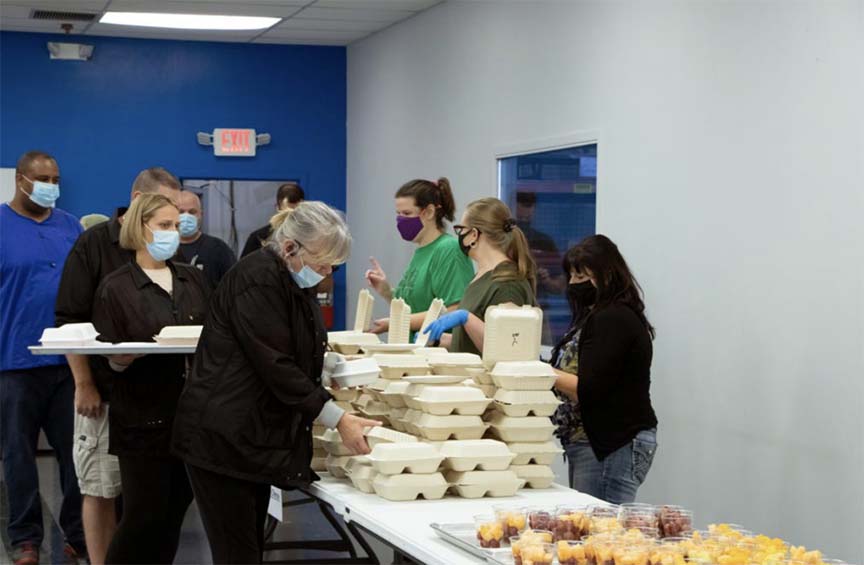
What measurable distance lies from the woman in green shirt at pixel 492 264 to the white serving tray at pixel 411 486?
1114mm

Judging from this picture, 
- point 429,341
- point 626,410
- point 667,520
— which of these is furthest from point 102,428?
point 667,520

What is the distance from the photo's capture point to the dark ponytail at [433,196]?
5.92 metres

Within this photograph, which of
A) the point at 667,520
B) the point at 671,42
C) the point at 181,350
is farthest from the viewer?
the point at 671,42

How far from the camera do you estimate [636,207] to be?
6039 mm

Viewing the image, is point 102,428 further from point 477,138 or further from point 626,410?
point 477,138

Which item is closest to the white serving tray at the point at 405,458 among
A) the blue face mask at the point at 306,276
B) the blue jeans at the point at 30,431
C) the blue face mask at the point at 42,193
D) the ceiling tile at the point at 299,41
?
the blue face mask at the point at 306,276

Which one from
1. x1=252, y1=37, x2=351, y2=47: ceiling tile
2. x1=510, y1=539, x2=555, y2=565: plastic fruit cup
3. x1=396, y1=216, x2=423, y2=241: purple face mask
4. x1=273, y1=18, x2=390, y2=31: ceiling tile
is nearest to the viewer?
x1=510, y1=539, x2=555, y2=565: plastic fruit cup

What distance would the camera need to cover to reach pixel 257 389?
351 cm

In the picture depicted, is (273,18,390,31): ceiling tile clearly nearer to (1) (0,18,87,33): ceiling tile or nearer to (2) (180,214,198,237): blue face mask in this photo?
(1) (0,18,87,33): ceiling tile

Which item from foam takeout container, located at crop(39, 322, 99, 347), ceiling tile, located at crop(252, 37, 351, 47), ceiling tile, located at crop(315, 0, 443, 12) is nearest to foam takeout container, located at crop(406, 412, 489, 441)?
foam takeout container, located at crop(39, 322, 99, 347)

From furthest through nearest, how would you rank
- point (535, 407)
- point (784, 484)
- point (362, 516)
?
point (784, 484), point (535, 407), point (362, 516)

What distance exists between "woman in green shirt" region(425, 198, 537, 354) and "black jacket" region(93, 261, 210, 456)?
106cm

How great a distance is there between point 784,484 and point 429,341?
1652 millimetres

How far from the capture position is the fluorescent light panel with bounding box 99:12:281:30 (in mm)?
9373
